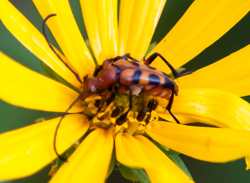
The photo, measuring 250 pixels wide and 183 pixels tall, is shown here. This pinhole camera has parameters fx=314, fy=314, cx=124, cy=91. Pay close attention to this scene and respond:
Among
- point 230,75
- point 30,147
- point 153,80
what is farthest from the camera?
point 230,75

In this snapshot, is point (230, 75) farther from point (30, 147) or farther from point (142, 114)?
point (30, 147)

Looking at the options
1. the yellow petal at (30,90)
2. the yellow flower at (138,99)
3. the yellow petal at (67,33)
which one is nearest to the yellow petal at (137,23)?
the yellow flower at (138,99)

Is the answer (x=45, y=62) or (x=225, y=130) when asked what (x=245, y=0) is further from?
(x=45, y=62)

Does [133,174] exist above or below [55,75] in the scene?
below

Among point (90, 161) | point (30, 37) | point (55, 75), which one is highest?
point (30, 37)

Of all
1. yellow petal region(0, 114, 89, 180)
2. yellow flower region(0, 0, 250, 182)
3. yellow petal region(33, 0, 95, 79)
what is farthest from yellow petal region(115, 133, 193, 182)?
yellow petal region(33, 0, 95, 79)

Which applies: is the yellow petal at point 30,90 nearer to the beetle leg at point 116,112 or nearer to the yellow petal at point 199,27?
the beetle leg at point 116,112

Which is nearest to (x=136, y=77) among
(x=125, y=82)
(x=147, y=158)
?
(x=125, y=82)
